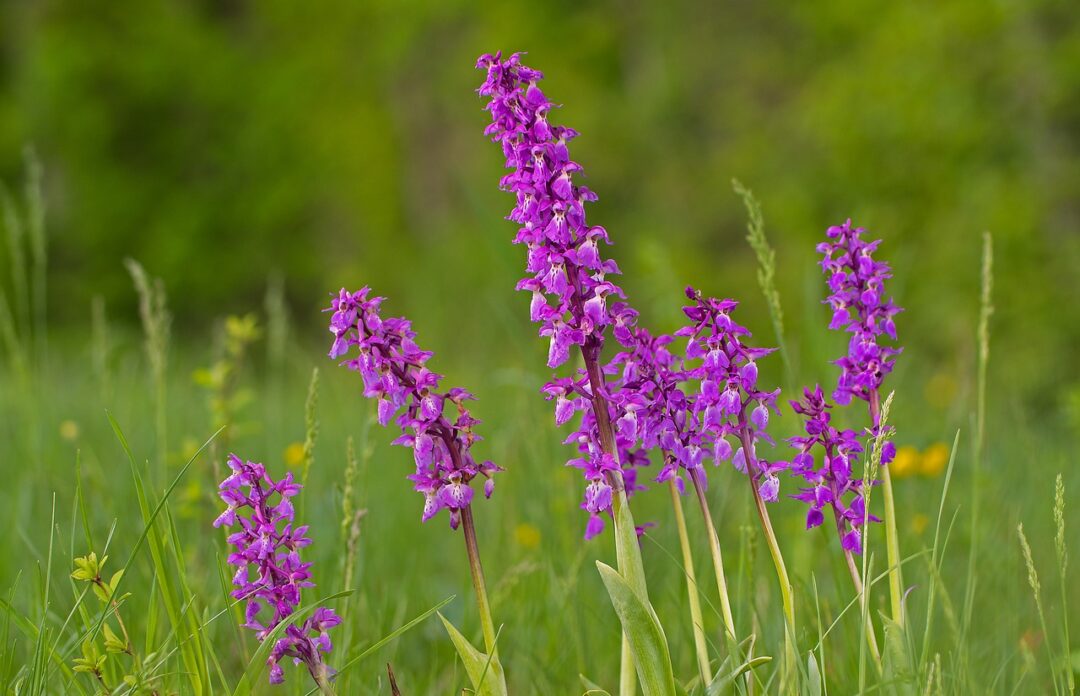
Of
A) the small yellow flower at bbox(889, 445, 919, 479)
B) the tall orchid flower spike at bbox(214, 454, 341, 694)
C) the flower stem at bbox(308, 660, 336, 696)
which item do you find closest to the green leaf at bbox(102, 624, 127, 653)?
the tall orchid flower spike at bbox(214, 454, 341, 694)

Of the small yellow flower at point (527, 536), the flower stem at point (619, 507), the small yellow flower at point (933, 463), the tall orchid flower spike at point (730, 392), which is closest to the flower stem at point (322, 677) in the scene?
the flower stem at point (619, 507)

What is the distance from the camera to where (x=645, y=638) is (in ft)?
5.18

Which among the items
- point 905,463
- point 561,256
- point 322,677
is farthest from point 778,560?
point 905,463

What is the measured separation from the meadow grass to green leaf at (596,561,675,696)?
123 mm

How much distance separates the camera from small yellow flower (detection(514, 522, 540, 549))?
3.48 meters

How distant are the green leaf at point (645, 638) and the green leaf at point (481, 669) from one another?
20cm

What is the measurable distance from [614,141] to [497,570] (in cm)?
1945

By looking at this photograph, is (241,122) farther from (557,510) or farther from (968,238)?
(557,510)

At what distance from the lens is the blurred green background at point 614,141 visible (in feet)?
40.9

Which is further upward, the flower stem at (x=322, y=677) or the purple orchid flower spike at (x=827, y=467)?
the purple orchid flower spike at (x=827, y=467)

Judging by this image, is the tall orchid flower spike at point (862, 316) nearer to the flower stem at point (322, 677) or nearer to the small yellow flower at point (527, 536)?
the flower stem at point (322, 677)

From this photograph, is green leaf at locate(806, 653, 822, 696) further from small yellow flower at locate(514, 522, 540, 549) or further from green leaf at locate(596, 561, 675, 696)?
small yellow flower at locate(514, 522, 540, 549)

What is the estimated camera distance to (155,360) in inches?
104

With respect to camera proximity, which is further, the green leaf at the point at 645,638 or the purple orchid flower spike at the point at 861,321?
the purple orchid flower spike at the point at 861,321
